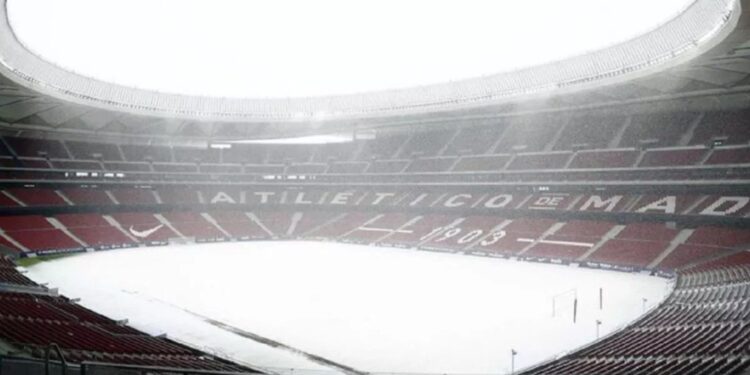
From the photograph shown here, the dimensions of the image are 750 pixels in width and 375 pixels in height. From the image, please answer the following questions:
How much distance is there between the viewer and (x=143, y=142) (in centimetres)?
5725

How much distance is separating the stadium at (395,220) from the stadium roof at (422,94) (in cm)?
22

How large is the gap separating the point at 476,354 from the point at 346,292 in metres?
10.6

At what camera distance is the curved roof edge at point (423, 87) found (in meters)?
30.4

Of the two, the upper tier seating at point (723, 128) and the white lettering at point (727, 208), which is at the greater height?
the upper tier seating at point (723, 128)

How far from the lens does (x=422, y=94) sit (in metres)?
49.8

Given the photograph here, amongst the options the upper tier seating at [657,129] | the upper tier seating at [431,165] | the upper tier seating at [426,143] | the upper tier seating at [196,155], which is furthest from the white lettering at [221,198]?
the upper tier seating at [657,129]

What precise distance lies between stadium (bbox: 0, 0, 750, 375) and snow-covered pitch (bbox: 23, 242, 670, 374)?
0.16 m

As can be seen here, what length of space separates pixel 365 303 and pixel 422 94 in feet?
94.0

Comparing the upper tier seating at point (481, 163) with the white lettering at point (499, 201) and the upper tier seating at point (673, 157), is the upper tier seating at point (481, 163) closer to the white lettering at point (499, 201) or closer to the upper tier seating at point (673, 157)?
the white lettering at point (499, 201)

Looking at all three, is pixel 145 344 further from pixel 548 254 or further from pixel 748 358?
pixel 548 254

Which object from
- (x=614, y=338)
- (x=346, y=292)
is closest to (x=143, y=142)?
(x=346, y=292)

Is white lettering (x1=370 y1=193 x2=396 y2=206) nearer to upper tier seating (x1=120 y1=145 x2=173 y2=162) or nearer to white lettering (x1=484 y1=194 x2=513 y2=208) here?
white lettering (x1=484 y1=194 x2=513 y2=208)

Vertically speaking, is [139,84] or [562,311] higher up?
[139,84]

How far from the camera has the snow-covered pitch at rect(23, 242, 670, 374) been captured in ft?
59.4
